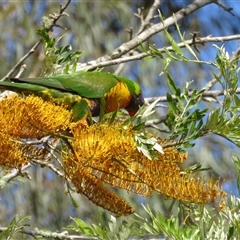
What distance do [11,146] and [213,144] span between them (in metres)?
2.91

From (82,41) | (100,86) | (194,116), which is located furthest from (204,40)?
(82,41)

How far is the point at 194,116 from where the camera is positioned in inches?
42.3

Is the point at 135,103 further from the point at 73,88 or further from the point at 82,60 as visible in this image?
the point at 82,60

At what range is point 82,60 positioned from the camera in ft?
12.1

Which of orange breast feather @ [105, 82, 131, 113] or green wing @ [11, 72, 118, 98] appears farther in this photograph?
orange breast feather @ [105, 82, 131, 113]

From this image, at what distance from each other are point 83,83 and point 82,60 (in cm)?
233

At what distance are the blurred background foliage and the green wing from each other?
1845 millimetres

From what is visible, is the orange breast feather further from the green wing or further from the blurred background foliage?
the blurred background foliage

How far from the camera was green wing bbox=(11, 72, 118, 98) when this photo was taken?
4.30 feet

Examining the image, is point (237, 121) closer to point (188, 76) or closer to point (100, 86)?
point (100, 86)

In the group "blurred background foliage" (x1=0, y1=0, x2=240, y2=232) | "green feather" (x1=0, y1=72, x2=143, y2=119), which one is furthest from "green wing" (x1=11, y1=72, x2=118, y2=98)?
"blurred background foliage" (x1=0, y1=0, x2=240, y2=232)

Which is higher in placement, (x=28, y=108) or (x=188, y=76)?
(x=28, y=108)

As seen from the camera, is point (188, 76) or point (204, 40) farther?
point (188, 76)

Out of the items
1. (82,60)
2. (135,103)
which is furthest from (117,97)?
(82,60)
